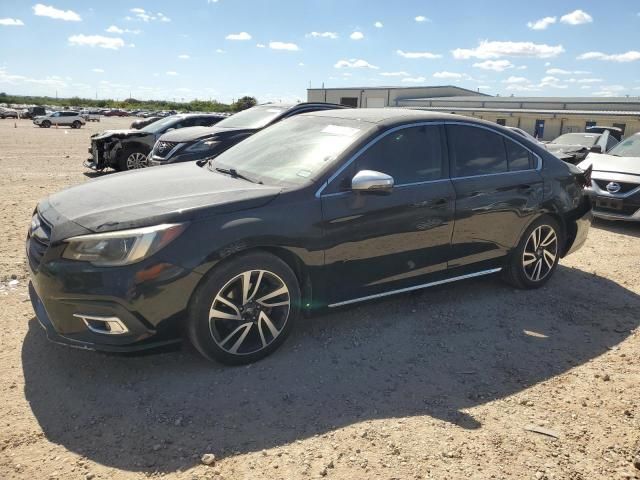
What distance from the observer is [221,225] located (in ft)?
10.3

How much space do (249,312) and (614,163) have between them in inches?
299

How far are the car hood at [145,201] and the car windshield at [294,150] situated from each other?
0.21 meters

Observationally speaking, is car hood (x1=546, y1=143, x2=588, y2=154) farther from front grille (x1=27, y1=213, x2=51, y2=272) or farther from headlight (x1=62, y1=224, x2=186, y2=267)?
front grille (x1=27, y1=213, x2=51, y2=272)

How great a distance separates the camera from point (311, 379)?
131 inches

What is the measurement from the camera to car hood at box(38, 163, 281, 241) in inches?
121

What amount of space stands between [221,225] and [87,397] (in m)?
1.29

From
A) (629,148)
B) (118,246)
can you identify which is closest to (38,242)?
(118,246)

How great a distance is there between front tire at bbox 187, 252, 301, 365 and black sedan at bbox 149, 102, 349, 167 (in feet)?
18.4

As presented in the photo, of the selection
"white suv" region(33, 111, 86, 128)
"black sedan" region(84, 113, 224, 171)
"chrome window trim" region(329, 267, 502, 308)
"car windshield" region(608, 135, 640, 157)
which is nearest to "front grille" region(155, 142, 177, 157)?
"black sedan" region(84, 113, 224, 171)

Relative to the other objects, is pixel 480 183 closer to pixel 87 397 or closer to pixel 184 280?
pixel 184 280

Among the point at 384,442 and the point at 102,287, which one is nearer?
the point at 384,442

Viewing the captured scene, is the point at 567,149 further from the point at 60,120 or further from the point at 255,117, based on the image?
the point at 60,120

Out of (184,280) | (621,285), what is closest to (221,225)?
(184,280)

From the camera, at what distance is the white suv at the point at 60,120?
44463 millimetres
